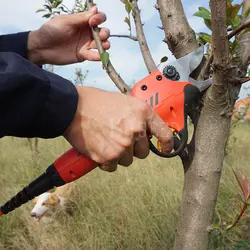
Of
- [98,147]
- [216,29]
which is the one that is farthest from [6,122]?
[216,29]

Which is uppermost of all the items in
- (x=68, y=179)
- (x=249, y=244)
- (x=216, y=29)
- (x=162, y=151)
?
(x=216, y=29)

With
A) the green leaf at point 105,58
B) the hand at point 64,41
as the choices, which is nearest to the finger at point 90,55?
the hand at point 64,41

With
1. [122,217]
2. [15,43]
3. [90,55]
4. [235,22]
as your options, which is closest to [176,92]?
[235,22]

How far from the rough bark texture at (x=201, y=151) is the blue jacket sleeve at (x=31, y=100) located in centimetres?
38

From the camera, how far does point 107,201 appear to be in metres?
2.59

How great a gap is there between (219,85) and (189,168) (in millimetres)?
273

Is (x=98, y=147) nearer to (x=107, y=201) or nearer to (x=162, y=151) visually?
(x=162, y=151)

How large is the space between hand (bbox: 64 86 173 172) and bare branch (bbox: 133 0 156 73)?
0.79 feet

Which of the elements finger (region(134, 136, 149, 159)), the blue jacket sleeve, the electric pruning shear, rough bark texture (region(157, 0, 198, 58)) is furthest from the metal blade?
the blue jacket sleeve

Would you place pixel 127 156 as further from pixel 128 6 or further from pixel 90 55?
pixel 90 55

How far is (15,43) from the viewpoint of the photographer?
1378mm

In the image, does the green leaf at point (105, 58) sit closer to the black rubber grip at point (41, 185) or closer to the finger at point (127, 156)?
the finger at point (127, 156)

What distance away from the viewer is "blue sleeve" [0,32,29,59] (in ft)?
4.47

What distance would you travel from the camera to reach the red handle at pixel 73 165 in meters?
0.93
